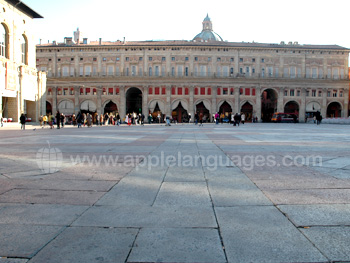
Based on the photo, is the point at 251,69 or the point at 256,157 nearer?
the point at 256,157

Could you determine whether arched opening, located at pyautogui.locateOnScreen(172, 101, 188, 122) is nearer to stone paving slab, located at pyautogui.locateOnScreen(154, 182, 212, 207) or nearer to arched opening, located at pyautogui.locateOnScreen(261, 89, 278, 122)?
arched opening, located at pyautogui.locateOnScreen(261, 89, 278, 122)

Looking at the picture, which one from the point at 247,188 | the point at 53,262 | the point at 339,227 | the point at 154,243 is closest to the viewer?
the point at 53,262

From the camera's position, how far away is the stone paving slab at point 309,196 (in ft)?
11.5

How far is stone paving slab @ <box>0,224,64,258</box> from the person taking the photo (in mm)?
2234

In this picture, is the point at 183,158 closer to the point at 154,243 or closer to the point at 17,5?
the point at 154,243

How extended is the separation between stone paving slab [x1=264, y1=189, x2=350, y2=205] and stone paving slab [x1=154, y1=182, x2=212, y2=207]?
0.80 m

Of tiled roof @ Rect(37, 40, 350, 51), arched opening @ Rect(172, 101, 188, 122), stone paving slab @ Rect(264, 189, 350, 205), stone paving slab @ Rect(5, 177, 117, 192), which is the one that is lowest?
stone paving slab @ Rect(5, 177, 117, 192)

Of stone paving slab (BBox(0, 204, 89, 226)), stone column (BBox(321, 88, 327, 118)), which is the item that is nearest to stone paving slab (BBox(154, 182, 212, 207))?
stone paving slab (BBox(0, 204, 89, 226))

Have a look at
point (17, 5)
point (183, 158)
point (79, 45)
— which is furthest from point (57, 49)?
point (183, 158)

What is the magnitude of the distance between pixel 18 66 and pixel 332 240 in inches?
1462

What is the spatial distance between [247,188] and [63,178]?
282 centimetres

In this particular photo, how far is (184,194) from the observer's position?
387cm

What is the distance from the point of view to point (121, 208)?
3.28 meters

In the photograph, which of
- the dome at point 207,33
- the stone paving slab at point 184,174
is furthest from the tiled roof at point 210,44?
the stone paving slab at point 184,174
